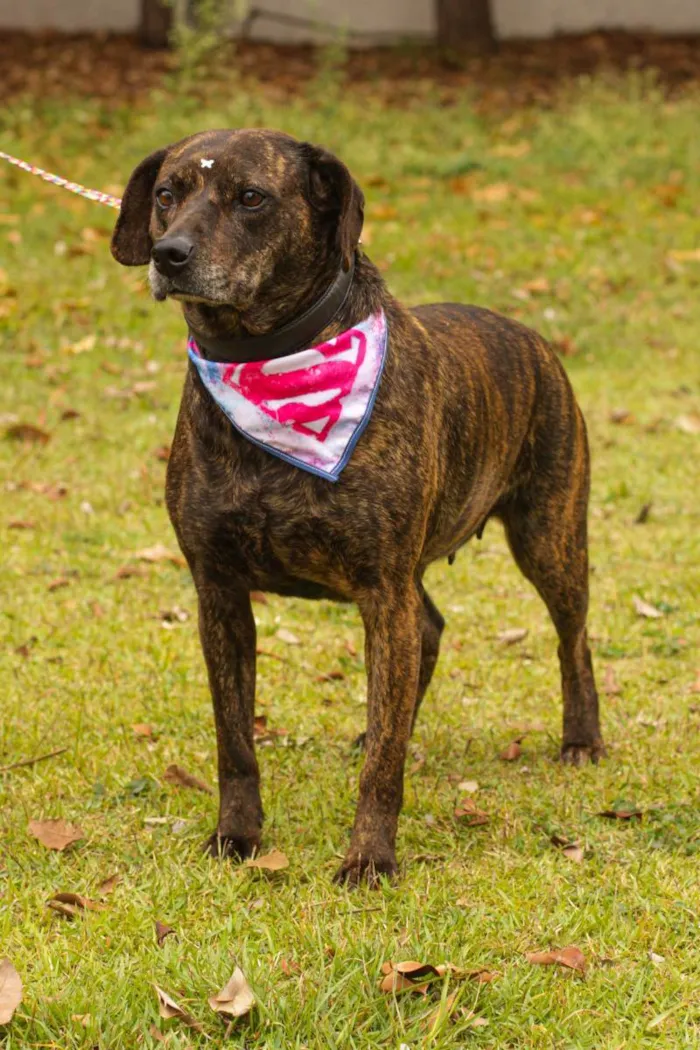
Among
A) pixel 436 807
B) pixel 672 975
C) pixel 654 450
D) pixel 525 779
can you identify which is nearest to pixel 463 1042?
pixel 672 975

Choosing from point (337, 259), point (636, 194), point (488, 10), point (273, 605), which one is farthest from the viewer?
point (488, 10)

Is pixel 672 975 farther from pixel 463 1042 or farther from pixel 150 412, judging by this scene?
pixel 150 412

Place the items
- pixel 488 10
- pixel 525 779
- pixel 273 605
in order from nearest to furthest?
pixel 525 779, pixel 273 605, pixel 488 10

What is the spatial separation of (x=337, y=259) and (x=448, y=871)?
186 centimetres

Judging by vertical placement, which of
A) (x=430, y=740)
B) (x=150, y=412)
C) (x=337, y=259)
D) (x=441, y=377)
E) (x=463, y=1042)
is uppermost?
(x=337, y=259)

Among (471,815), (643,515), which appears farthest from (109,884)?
(643,515)

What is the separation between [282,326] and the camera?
4.36 metres

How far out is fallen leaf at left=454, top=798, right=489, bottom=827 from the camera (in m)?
4.80

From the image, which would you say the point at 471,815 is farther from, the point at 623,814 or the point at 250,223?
the point at 250,223

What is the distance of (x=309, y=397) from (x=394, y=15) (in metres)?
18.9

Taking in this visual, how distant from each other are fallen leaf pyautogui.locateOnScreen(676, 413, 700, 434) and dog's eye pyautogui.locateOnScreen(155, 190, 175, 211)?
6264mm

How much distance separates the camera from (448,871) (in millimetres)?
4391

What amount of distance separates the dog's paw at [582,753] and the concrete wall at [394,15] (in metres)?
18.2

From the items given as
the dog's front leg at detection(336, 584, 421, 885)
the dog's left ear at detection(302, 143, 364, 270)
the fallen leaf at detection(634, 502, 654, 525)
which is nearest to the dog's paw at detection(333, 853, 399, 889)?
the dog's front leg at detection(336, 584, 421, 885)
